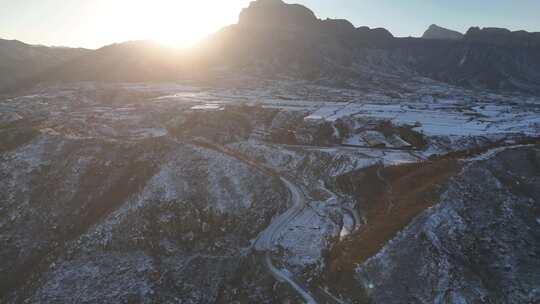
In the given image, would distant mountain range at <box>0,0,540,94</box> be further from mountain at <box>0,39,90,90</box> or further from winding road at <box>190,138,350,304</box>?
winding road at <box>190,138,350,304</box>

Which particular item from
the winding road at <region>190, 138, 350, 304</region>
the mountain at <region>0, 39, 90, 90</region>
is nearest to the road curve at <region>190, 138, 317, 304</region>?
the winding road at <region>190, 138, 350, 304</region>

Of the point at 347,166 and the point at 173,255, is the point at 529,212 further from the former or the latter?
A: the point at 173,255

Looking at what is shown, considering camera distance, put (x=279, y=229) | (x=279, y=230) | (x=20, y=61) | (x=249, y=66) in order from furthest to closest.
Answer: (x=249, y=66), (x=20, y=61), (x=279, y=229), (x=279, y=230)

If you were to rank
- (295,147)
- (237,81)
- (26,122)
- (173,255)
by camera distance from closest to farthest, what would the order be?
(173,255) < (295,147) < (26,122) < (237,81)

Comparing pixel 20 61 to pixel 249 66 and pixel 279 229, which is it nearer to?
pixel 249 66

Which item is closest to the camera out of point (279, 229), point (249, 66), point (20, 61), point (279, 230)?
point (279, 230)

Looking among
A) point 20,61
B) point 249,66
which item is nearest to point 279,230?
point 249,66

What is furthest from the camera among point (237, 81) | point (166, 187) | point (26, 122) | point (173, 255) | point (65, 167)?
point (237, 81)

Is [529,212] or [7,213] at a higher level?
[529,212]

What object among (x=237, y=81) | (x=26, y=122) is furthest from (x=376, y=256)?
(x=237, y=81)
